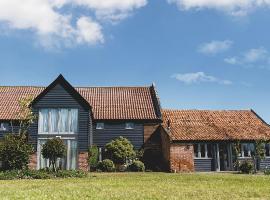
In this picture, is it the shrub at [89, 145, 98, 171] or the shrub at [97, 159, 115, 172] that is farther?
the shrub at [89, 145, 98, 171]

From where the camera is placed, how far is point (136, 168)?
4122 centimetres

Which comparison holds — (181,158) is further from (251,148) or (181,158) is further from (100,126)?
(100,126)

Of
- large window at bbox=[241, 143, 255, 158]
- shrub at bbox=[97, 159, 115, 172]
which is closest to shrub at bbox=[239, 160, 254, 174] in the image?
large window at bbox=[241, 143, 255, 158]

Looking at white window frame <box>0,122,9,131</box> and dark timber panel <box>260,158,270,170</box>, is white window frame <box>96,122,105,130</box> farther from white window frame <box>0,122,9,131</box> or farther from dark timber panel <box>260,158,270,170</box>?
dark timber panel <box>260,158,270,170</box>

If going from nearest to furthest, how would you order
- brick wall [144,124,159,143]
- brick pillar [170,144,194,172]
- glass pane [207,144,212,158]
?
brick pillar [170,144,194,172]
glass pane [207,144,212,158]
brick wall [144,124,159,143]

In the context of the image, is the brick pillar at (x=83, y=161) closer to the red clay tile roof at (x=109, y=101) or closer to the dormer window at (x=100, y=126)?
the dormer window at (x=100, y=126)

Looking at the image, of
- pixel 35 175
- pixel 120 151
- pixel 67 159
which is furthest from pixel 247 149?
pixel 35 175

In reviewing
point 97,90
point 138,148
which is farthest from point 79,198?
point 97,90

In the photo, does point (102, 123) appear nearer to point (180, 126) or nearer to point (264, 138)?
point (180, 126)

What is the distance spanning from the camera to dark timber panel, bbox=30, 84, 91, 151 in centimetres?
4109

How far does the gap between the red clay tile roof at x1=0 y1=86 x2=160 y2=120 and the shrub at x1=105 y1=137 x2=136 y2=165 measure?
10.6 feet

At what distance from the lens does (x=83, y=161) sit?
133 ft

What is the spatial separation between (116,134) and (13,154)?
42.5 feet

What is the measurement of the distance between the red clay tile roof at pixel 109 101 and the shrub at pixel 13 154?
27.1 ft
